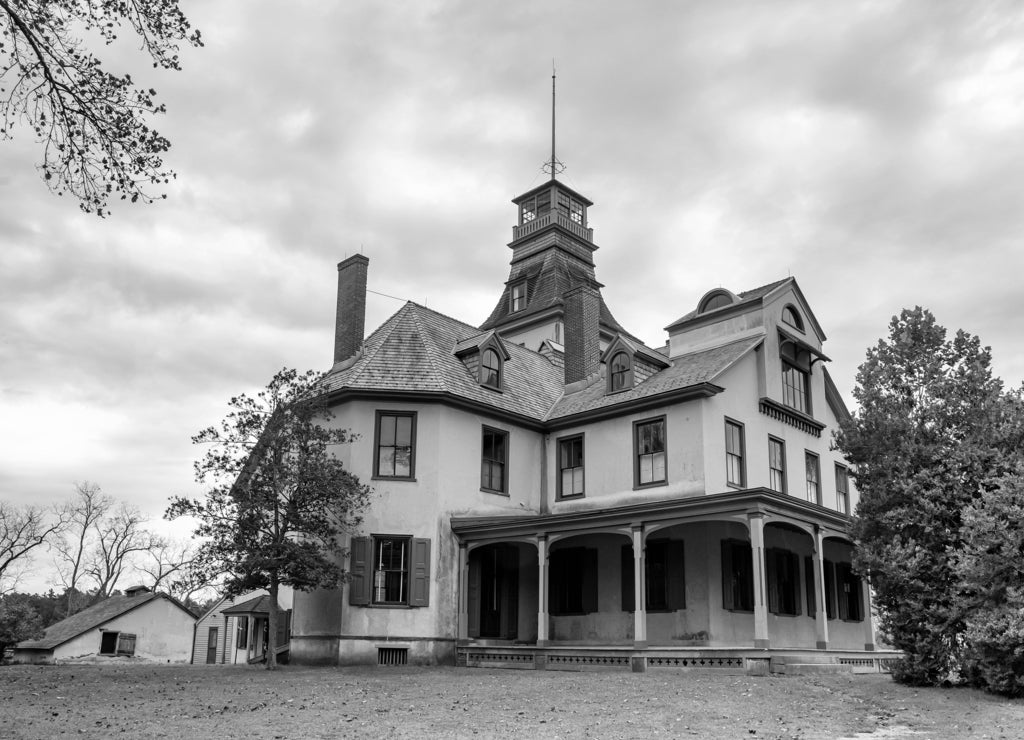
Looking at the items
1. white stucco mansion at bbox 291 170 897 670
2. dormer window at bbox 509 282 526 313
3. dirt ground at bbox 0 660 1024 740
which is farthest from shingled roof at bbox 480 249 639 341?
dirt ground at bbox 0 660 1024 740

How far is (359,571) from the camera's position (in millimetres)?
23375

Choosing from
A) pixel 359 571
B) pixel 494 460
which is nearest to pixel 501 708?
pixel 359 571

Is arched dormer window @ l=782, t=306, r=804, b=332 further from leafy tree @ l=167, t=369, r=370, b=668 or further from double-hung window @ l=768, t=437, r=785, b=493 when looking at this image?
leafy tree @ l=167, t=369, r=370, b=668

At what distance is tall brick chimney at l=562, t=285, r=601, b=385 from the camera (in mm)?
28812

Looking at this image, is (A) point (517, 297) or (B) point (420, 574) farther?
(A) point (517, 297)

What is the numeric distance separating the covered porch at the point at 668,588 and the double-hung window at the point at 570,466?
5.16 feet

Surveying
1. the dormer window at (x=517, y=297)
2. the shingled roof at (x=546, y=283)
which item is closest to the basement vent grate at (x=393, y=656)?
the shingled roof at (x=546, y=283)

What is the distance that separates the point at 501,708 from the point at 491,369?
14.7 metres

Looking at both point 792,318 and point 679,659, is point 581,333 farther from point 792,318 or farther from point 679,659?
point 679,659

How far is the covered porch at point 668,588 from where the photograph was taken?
20.1 meters

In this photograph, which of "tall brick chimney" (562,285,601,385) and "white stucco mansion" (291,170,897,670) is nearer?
"white stucco mansion" (291,170,897,670)

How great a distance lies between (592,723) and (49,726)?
6.37m

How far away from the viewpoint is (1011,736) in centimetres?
1124

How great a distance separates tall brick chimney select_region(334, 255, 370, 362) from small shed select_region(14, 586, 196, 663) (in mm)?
20101
